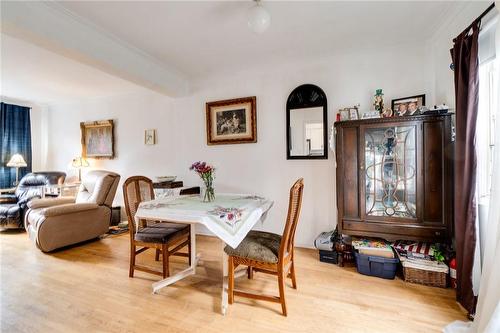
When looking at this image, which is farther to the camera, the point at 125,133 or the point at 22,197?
the point at 125,133

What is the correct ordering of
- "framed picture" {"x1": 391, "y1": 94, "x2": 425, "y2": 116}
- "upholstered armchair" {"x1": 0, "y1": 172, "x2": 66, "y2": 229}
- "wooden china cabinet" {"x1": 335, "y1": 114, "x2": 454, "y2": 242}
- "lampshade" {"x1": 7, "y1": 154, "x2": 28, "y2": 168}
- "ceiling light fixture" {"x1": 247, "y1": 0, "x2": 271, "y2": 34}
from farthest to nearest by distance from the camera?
1. "lampshade" {"x1": 7, "y1": 154, "x2": 28, "y2": 168}
2. "upholstered armchair" {"x1": 0, "y1": 172, "x2": 66, "y2": 229}
3. "framed picture" {"x1": 391, "y1": 94, "x2": 425, "y2": 116}
4. "wooden china cabinet" {"x1": 335, "y1": 114, "x2": 454, "y2": 242}
5. "ceiling light fixture" {"x1": 247, "y1": 0, "x2": 271, "y2": 34}

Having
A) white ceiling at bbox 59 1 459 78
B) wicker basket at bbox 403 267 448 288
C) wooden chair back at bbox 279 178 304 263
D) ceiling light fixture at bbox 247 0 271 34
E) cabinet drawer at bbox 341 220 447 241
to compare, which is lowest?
wicker basket at bbox 403 267 448 288

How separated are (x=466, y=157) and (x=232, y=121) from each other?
2.59 m

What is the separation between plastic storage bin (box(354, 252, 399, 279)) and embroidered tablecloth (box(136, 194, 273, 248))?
1.12 m

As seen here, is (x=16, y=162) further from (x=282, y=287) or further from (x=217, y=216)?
(x=282, y=287)

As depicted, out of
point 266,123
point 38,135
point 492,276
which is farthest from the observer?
point 38,135

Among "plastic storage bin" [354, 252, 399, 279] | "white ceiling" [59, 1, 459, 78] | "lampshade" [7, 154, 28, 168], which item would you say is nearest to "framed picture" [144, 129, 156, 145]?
"white ceiling" [59, 1, 459, 78]

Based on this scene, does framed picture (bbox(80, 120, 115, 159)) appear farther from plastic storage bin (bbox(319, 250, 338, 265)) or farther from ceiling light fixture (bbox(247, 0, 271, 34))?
plastic storage bin (bbox(319, 250, 338, 265))

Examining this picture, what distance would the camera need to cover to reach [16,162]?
4.43m

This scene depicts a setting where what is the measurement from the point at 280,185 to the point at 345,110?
1237mm

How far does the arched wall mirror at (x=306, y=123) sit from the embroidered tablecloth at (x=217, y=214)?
1.17 m

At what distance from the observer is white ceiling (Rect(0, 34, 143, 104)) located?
273cm

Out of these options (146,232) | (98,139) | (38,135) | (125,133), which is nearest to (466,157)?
(146,232)

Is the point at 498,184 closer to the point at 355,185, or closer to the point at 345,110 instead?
the point at 355,185
